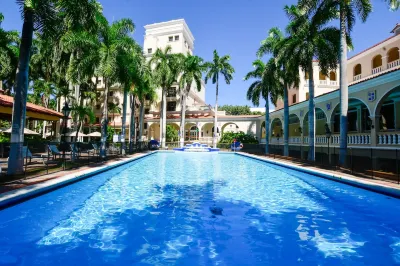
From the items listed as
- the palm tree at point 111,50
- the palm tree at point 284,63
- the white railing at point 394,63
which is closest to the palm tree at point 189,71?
the palm tree at point 284,63

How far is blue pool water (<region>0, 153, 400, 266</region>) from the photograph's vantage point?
4.68 meters

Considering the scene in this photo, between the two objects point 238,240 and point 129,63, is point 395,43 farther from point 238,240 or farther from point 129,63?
point 238,240

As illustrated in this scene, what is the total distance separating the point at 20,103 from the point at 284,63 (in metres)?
20.4

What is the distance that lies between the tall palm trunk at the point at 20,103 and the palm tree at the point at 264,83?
20.1 metres

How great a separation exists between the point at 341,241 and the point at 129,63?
2120 centimetres

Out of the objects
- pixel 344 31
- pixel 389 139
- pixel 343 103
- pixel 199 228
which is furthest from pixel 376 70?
pixel 199 228

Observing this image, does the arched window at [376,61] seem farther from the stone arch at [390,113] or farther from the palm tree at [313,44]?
the palm tree at [313,44]

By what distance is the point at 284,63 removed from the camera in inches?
900

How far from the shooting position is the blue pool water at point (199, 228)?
4676 millimetres

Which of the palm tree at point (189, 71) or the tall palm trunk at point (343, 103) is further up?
the palm tree at point (189, 71)

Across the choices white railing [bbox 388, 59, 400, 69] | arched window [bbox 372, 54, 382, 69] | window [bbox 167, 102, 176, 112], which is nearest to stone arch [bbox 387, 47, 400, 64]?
arched window [bbox 372, 54, 382, 69]

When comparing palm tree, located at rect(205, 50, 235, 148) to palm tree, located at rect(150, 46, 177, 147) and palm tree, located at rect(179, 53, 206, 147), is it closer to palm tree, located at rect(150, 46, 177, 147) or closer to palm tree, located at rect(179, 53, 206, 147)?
palm tree, located at rect(179, 53, 206, 147)

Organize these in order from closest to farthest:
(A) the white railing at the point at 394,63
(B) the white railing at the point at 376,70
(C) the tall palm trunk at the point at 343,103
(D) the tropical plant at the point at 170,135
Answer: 1. (C) the tall palm trunk at the point at 343,103
2. (A) the white railing at the point at 394,63
3. (B) the white railing at the point at 376,70
4. (D) the tropical plant at the point at 170,135

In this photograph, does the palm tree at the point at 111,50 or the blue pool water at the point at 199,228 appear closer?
the blue pool water at the point at 199,228
